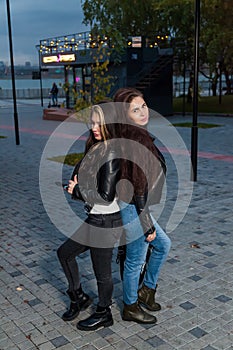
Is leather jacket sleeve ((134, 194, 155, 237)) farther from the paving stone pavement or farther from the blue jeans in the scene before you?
the paving stone pavement

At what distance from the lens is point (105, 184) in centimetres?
329

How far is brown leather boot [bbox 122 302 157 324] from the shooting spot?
379cm

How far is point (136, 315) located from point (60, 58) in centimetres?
2498

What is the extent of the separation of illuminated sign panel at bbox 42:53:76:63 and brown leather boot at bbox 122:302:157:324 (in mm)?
23897

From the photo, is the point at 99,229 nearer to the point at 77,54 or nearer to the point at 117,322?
the point at 117,322

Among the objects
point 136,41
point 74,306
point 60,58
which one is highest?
point 136,41

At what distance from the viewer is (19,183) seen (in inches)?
367

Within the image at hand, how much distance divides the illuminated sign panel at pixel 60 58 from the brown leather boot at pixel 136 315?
2390 cm

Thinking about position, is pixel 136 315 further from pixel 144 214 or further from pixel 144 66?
pixel 144 66

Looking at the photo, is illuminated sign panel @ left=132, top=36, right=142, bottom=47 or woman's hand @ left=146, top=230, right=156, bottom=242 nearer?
woman's hand @ left=146, top=230, right=156, bottom=242

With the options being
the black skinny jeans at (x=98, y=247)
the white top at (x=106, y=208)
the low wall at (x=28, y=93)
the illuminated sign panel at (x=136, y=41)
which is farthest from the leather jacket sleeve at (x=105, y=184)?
the low wall at (x=28, y=93)

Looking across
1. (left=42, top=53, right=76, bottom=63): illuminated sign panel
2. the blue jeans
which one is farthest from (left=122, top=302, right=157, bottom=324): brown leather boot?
(left=42, top=53, right=76, bottom=63): illuminated sign panel

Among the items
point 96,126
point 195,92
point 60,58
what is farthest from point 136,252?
point 60,58

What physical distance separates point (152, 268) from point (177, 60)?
24813 mm
